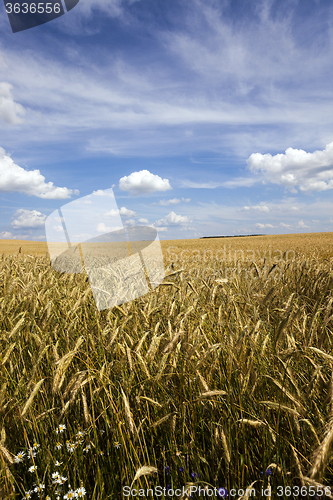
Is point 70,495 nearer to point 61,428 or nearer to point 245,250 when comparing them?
point 61,428

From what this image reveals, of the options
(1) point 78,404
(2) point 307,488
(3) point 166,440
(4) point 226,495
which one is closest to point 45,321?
(1) point 78,404

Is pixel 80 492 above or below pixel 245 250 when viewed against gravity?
below

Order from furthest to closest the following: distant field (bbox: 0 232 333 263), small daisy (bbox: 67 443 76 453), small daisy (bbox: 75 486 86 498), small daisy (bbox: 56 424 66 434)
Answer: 1. distant field (bbox: 0 232 333 263)
2. small daisy (bbox: 56 424 66 434)
3. small daisy (bbox: 67 443 76 453)
4. small daisy (bbox: 75 486 86 498)

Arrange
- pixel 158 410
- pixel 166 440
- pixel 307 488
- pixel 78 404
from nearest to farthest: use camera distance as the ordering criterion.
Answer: pixel 307 488, pixel 166 440, pixel 158 410, pixel 78 404

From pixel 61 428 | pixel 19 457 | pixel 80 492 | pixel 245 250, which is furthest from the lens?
pixel 245 250

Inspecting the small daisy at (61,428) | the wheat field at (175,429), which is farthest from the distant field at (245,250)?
the small daisy at (61,428)

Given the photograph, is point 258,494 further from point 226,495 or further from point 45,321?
point 45,321

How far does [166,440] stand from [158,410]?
172 mm

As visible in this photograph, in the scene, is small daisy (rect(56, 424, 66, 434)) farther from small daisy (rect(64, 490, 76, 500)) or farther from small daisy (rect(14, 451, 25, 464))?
small daisy (rect(64, 490, 76, 500))

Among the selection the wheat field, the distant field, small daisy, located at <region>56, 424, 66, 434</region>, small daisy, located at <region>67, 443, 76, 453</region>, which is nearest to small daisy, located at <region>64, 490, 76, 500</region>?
the wheat field

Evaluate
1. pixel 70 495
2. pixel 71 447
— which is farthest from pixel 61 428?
pixel 70 495

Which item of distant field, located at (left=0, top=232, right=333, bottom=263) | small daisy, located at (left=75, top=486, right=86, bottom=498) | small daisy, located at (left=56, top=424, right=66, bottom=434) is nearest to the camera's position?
small daisy, located at (left=75, top=486, right=86, bottom=498)

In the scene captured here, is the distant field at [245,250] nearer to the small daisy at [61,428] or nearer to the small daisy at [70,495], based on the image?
the small daisy at [61,428]

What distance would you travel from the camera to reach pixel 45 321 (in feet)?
7.29
